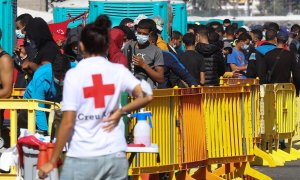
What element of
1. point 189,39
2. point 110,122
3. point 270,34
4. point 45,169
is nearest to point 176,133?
point 189,39

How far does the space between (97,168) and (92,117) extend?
0.34 meters

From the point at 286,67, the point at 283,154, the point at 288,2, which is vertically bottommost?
→ the point at 283,154

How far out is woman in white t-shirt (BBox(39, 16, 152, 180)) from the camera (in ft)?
25.1

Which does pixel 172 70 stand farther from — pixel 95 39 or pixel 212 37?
pixel 95 39

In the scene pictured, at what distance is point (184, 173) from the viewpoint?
12.9 meters

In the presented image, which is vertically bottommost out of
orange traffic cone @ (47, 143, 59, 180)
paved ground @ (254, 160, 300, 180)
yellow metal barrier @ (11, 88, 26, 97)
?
paved ground @ (254, 160, 300, 180)

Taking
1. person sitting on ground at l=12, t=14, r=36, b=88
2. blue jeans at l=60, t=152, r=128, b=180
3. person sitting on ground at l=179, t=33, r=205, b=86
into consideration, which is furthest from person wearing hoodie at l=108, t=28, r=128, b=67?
blue jeans at l=60, t=152, r=128, b=180

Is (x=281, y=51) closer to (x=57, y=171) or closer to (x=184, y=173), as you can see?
(x=184, y=173)

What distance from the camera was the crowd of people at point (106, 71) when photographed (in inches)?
302

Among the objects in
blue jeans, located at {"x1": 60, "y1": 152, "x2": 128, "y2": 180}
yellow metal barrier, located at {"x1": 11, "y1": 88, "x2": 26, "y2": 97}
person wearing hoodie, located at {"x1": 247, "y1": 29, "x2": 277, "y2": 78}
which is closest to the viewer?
blue jeans, located at {"x1": 60, "y1": 152, "x2": 128, "y2": 180}

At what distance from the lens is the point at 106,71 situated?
7.71 metres

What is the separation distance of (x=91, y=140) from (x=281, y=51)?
11537 mm

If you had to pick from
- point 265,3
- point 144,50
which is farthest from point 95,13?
point 265,3

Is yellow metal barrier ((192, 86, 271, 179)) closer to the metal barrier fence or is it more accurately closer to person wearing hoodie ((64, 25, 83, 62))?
the metal barrier fence
